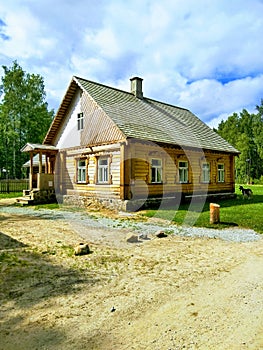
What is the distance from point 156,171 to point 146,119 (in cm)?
335

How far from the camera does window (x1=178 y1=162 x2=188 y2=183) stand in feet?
55.5

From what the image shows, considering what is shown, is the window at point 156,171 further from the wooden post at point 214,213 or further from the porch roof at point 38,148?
the porch roof at point 38,148

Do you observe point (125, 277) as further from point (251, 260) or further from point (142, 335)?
point (251, 260)

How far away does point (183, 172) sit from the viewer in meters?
17.1

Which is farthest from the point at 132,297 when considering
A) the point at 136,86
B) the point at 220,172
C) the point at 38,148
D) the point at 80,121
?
the point at 220,172

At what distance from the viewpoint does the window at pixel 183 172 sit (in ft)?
55.5

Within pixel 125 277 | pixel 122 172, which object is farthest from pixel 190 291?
pixel 122 172

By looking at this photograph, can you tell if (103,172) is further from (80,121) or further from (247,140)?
(247,140)

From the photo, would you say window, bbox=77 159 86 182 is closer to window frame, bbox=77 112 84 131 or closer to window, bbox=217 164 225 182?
window frame, bbox=77 112 84 131

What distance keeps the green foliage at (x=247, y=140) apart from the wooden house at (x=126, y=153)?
3524cm

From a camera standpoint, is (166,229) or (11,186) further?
(11,186)

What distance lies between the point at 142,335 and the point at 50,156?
711 inches

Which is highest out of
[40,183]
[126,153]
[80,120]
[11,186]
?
[80,120]

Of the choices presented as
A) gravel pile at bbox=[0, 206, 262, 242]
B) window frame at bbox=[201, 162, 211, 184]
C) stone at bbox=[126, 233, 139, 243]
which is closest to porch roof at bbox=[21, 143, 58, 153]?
gravel pile at bbox=[0, 206, 262, 242]
